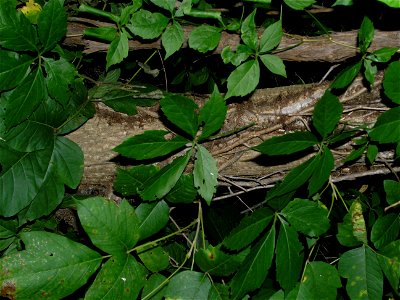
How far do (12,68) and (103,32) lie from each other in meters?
0.30

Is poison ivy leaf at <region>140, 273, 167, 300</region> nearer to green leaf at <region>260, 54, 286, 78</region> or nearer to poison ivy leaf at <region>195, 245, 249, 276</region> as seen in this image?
poison ivy leaf at <region>195, 245, 249, 276</region>

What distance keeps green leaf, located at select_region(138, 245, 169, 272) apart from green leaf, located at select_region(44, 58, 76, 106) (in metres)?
0.52

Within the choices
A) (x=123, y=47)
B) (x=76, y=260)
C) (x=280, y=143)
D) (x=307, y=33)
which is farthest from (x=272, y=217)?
(x=307, y=33)

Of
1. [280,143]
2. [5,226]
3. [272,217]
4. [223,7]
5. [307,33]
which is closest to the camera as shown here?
[280,143]

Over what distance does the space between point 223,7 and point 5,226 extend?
1.03m

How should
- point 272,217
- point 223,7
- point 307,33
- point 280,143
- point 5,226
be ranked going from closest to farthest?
point 280,143, point 272,217, point 5,226, point 223,7, point 307,33

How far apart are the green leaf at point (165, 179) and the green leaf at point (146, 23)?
403 mm

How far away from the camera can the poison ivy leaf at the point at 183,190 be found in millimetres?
1356

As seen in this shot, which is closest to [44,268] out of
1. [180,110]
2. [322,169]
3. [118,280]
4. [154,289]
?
[118,280]

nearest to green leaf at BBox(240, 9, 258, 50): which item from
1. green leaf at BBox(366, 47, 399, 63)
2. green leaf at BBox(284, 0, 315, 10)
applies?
green leaf at BBox(284, 0, 315, 10)

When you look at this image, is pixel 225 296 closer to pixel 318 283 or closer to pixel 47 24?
pixel 318 283

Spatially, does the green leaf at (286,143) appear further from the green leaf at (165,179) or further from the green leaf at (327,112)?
the green leaf at (165,179)

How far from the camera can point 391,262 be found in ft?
4.33

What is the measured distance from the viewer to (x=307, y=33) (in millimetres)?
2133
